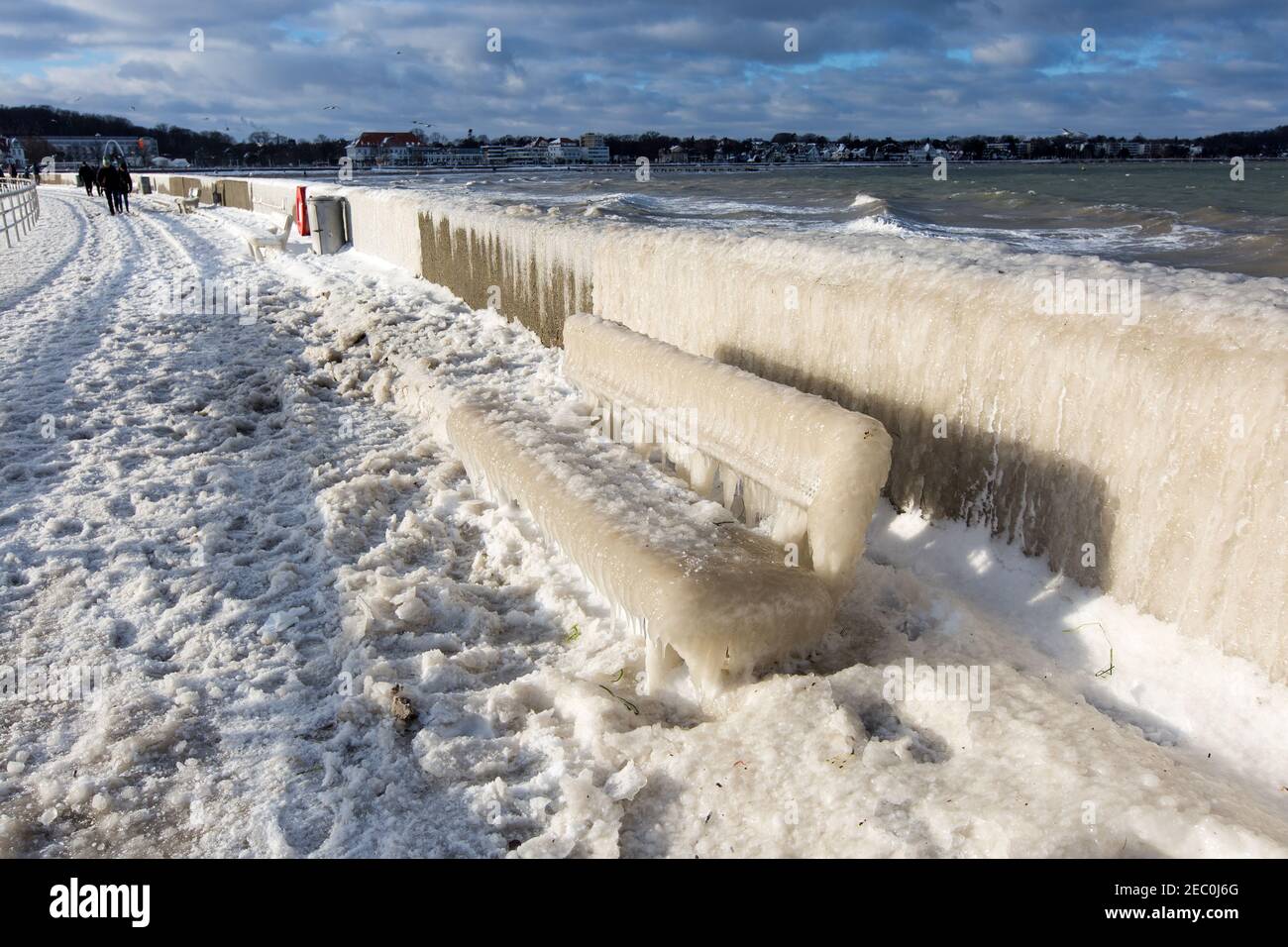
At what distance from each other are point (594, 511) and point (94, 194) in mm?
53147

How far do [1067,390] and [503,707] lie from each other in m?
2.36

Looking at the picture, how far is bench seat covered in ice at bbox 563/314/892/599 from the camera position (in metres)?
3.22

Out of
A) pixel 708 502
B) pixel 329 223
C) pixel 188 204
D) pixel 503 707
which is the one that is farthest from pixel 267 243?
pixel 188 204

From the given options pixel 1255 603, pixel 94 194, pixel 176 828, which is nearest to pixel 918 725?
pixel 1255 603

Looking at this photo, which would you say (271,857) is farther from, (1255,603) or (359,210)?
(359,210)

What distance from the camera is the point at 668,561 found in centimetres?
317

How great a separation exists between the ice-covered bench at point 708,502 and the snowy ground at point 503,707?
0.71 feet

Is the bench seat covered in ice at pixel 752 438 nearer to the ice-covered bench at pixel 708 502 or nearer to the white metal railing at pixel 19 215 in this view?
the ice-covered bench at pixel 708 502

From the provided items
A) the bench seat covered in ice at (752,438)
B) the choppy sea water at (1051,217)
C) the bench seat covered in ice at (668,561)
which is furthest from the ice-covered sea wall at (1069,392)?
→ the choppy sea water at (1051,217)

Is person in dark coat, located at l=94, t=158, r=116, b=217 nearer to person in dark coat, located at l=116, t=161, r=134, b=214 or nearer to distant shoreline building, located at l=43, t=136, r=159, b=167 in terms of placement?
person in dark coat, located at l=116, t=161, r=134, b=214

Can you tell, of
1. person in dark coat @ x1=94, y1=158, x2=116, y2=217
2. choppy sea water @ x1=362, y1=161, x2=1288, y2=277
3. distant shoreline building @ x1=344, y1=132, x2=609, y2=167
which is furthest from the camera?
distant shoreline building @ x1=344, y1=132, x2=609, y2=167

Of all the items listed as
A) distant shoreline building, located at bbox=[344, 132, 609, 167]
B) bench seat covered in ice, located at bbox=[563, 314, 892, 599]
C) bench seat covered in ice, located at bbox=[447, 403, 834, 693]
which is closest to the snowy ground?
bench seat covered in ice, located at bbox=[447, 403, 834, 693]

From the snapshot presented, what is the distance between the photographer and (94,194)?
45.8 metres

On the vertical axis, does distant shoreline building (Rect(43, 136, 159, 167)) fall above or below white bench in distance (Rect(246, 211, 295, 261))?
above
